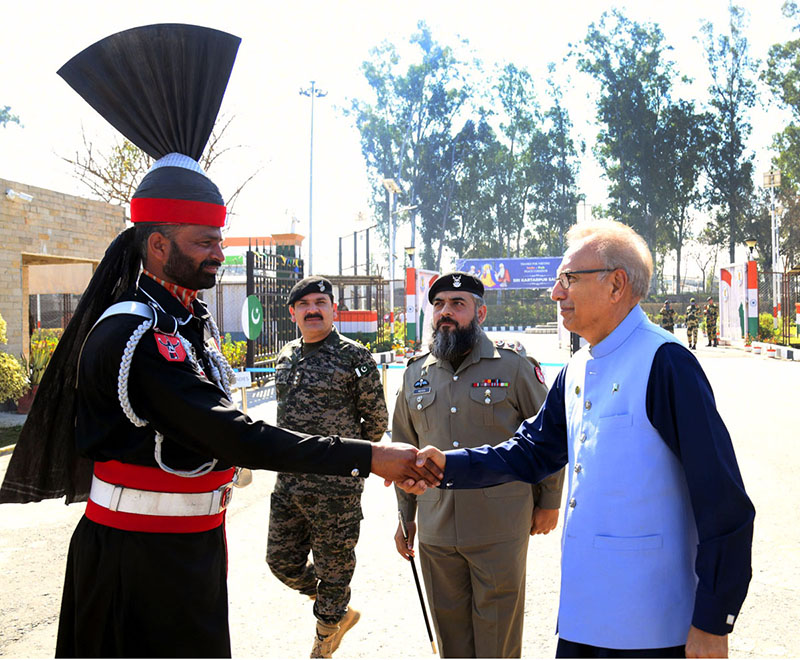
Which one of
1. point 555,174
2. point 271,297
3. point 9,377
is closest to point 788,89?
point 555,174

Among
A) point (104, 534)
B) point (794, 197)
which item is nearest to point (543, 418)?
point (104, 534)

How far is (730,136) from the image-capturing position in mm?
56000

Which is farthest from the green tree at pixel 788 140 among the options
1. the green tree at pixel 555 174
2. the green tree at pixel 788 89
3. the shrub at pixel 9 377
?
the shrub at pixel 9 377

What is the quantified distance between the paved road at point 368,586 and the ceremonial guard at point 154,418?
166 centimetres

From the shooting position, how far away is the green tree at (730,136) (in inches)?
2115

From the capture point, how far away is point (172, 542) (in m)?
2.37

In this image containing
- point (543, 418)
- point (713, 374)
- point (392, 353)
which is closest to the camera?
point (543, 418)

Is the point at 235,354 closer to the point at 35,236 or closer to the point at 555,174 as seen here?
the point at 35,236

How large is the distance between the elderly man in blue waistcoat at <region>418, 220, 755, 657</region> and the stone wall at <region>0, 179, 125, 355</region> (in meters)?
14.4

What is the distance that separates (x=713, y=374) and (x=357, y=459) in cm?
1641

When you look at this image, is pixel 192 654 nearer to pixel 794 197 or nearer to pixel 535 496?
pixel 535 496

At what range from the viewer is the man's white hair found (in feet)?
7.88

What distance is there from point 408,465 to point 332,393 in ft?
5.44

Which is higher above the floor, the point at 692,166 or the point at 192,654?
the point at 692,166
